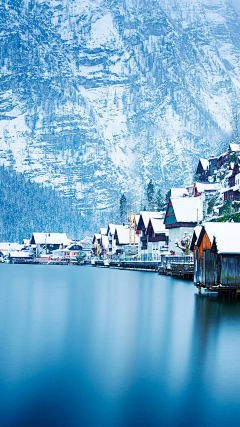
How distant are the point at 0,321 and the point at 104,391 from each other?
14.7 metres

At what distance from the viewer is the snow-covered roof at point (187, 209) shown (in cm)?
9869

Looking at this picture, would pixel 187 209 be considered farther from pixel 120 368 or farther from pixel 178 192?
pixel 120 368

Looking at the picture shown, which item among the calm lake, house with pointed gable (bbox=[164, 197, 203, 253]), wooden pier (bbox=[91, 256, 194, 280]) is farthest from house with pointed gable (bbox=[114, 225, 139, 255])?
the calm lake

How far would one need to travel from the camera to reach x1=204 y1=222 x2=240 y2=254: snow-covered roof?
39.4 meters

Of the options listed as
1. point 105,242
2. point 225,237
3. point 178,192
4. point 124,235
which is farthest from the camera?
point 105,242

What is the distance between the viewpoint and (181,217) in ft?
323

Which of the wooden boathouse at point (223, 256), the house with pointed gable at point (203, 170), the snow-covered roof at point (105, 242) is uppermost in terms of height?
the house with pointed gable at point (203, 170)

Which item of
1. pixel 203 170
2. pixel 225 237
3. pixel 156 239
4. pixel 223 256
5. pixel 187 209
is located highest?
pixel 203 170

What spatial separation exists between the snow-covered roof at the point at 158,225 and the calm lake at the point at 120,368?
79.5m

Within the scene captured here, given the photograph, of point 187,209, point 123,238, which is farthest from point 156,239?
point 123,238

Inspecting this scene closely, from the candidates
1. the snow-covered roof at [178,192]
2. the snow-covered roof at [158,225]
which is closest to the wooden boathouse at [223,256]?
the snow-covered roof at [158,225]

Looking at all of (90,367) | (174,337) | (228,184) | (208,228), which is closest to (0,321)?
(174,337)

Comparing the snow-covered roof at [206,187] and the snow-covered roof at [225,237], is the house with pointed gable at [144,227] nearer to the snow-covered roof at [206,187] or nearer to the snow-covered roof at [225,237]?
the snow-covered roof at [206,187]

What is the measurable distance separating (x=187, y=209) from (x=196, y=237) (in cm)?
5162
